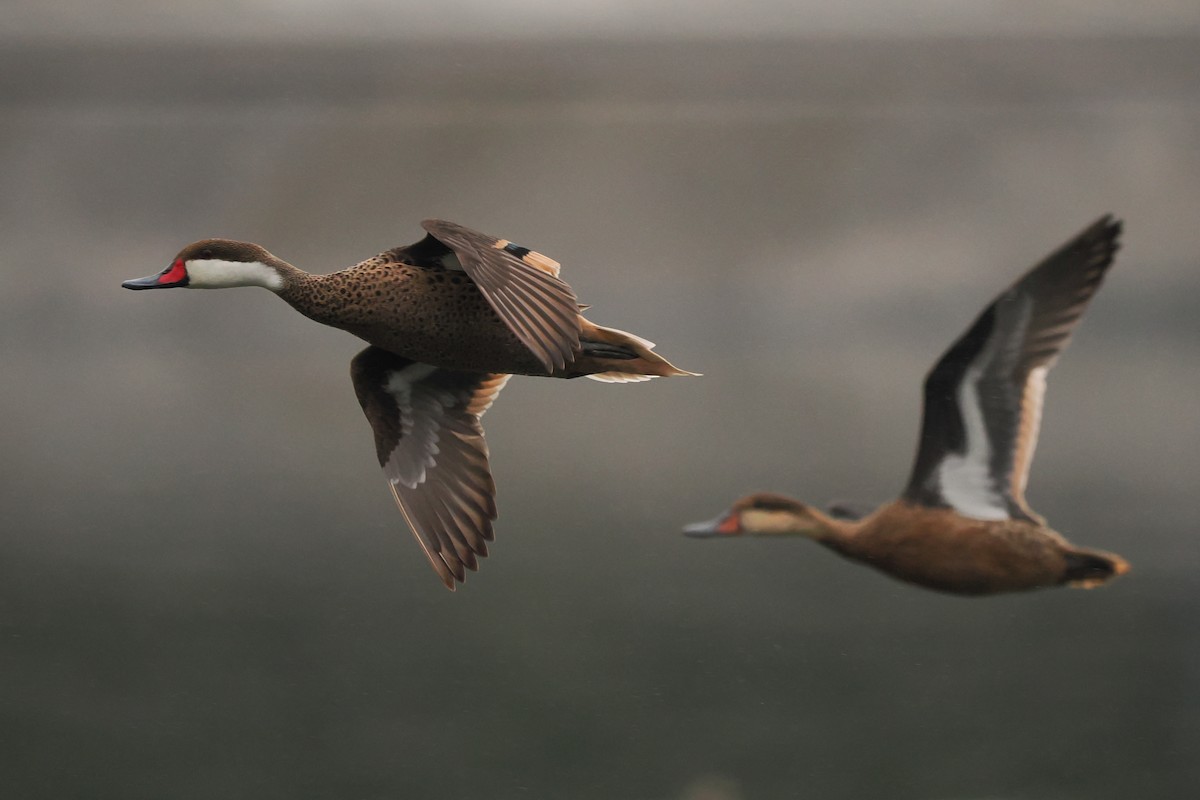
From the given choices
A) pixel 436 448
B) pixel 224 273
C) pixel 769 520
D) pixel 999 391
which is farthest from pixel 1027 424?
pixel 224 273

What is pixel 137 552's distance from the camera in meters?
12.9

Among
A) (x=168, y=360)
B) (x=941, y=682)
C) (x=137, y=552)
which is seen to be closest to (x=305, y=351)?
(x=168, y=360)

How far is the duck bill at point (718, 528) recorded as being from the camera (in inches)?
71.1

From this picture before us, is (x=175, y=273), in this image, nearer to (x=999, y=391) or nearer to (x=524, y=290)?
(x=524, y=290)

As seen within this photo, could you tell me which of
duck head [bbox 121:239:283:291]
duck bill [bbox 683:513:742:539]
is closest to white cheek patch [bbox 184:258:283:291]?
duck head [bbox 121:239:283:291]

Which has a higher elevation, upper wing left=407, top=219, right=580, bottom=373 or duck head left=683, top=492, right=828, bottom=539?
upper wing left=407, top=219, right=580, bottom=373

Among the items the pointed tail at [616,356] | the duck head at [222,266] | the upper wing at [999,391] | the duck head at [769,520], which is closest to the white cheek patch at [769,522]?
the duck head at [769,520]

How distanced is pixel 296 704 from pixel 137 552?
2233 mm

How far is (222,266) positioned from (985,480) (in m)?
0.93

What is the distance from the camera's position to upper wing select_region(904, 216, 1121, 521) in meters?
1.76

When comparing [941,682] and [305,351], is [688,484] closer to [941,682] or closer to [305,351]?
[941,682]

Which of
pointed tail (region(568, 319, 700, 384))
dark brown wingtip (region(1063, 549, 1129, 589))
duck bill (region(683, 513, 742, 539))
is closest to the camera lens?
pointed tail (region(568, 319, 700, 384))

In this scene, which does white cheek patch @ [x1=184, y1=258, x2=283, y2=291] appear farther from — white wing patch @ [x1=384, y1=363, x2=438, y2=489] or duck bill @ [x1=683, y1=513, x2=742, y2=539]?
duck bill @ [x1=683, y1=513, x2=742, y2=539]

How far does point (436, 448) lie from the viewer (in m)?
1.72
